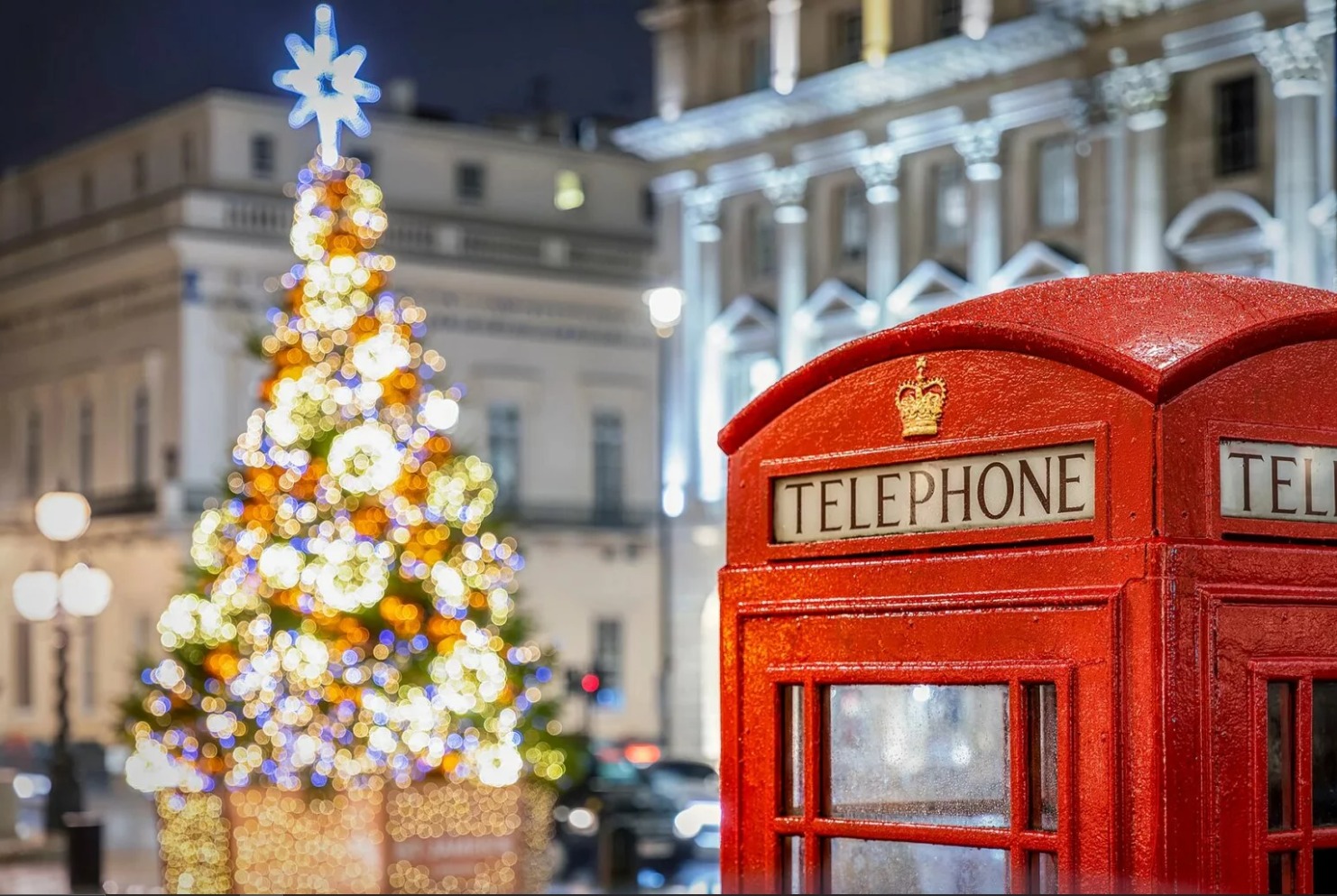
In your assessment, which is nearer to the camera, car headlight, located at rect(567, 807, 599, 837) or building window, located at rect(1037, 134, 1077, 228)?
car headlight, located at rect(567, 807, 599, 837)

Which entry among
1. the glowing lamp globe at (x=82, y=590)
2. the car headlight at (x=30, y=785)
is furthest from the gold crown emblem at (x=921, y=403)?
the car headlight at (x=30, y=785)

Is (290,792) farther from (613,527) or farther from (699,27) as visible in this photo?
(613,527)

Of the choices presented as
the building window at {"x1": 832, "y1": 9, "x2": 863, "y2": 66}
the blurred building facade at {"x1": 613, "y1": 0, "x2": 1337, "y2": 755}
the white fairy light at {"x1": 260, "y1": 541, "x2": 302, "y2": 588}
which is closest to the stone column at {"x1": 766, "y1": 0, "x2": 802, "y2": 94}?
the blurred building facade at {"x1": 613, "y1": 0, "x2": 1337, "y2": 755}

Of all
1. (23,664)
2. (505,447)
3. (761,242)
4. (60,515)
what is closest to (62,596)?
(60,515)

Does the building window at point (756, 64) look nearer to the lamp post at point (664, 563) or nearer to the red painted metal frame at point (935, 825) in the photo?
the lamp post at point (664, 563)

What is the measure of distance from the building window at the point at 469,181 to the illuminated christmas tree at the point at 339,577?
34308mm

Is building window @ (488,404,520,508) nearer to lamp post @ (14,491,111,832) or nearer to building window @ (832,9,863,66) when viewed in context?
building window @ (832,9,863,66)

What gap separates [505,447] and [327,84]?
34.8m

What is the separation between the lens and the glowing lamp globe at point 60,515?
77.3 feet

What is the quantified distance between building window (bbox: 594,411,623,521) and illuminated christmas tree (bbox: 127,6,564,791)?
3569 centimetres

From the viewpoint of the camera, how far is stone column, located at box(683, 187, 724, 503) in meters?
43.9

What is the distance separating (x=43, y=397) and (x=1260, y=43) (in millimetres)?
28544

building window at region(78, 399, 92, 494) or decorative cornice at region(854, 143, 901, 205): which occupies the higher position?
decorative cornice at region(854, 143, 901, 205)

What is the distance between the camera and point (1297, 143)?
106 feet
